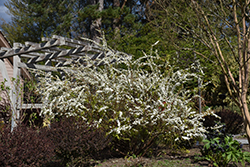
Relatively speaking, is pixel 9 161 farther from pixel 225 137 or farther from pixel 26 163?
pixel 225 137

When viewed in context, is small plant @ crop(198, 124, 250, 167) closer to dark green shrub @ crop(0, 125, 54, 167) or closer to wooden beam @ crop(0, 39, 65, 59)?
dark green shrub @ crop(0, 125, 54, 167)

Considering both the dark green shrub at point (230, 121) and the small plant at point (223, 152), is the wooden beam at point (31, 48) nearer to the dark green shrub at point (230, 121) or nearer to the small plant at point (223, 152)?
the small plant at point (223, 152)

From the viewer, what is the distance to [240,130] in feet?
25.5

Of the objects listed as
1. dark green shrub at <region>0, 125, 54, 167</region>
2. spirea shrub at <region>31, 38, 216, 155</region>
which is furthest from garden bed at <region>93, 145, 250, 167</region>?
dark green shrub at <region>0, 125, 54, 167</region>

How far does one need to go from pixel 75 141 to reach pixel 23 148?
32.5 inches

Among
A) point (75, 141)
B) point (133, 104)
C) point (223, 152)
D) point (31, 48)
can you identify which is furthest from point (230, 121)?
point (31, 48)

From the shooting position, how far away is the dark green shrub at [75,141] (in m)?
3.73

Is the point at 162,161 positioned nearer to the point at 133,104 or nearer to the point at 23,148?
the point at 133,104

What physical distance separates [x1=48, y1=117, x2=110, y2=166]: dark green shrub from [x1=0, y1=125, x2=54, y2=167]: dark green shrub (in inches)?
11.1

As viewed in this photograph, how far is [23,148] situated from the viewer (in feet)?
10.2

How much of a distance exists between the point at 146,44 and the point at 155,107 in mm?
4853

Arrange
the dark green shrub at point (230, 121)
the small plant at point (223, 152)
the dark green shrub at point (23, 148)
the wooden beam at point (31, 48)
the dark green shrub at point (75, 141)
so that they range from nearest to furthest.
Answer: the dark green shrub at point (23, 148) → the dark green shrub at point (75, 141) → the small plant at point (223, 152) → the wooden beam at point (31, 48) → the dark green shrub at point (230, 121)

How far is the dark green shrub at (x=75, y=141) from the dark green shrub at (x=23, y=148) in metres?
0.28

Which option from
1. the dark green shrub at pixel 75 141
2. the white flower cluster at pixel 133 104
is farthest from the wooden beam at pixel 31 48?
the dark green shrub at pixel 75 141
